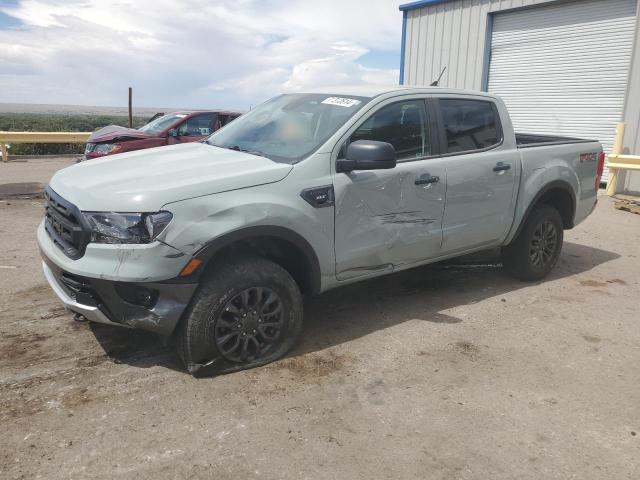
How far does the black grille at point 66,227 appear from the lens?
3031 millimetres

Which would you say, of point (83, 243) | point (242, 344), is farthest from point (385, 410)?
point (83, 243)

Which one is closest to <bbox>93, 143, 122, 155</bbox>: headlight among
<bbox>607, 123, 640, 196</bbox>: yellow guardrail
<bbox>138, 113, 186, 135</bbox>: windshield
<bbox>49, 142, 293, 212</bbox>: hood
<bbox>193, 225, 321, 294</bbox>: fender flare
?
<bbox>138, 113, 186, 135</bbox>: windshield

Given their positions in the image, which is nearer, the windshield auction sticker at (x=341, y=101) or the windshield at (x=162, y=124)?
the windshield auction sticker at (x=341, y=101)

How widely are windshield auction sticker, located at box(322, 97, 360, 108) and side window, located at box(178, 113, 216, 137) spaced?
643 centimetres

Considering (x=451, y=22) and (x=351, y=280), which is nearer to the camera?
(x=351, y=280)

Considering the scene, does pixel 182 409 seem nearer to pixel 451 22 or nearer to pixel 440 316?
pixel 440 316

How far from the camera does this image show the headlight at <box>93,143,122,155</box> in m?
9.16

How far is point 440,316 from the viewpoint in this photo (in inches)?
173

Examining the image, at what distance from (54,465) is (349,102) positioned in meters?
2.90

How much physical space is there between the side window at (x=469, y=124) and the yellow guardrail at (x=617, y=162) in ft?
21.5

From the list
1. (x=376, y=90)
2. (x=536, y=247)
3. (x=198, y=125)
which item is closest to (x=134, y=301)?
(x=376, y=90)

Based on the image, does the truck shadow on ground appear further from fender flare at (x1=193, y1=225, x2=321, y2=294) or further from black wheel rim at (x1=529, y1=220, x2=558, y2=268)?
fender flare at (x1=193, y1=225, x2=321, y2=294)

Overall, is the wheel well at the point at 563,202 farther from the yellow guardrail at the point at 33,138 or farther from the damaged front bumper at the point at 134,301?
the yellow guardrail at the point at 33,138

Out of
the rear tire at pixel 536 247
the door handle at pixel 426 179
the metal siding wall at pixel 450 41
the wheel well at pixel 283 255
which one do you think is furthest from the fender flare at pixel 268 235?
the metal siding wall at pixel 450 41
